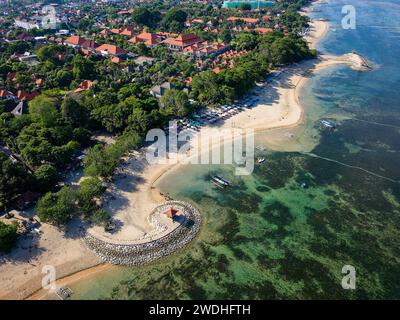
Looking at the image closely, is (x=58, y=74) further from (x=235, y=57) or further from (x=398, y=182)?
(x=398, y=182)

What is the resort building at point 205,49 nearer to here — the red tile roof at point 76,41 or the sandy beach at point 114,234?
the red tile roof at point 76,41

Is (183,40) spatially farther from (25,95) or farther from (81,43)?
(25,95)

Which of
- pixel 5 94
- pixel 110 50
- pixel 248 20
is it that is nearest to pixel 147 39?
pixel 110 50

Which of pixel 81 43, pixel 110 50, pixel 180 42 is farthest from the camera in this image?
pixel 180 42

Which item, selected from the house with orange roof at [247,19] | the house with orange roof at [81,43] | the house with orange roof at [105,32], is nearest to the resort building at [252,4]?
the house with orange roof at [247,19]

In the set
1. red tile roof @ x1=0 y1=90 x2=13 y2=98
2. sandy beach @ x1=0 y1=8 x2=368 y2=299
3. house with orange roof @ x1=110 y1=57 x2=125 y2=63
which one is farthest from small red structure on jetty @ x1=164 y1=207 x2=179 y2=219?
house with orange roof @ x1=110 y1=57 x2=125 y2=63

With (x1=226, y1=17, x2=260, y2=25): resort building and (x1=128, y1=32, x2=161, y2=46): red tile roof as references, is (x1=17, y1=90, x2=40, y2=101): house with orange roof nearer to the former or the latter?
(x1=128, y1=32, x2=161, y2=46): red tile roof
